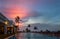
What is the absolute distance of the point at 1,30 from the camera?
59656 millimetres

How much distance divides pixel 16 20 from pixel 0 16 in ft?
186

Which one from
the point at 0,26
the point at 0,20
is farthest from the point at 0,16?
the point at 0,26

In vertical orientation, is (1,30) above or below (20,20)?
below

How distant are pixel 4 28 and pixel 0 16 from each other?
32.6 ft

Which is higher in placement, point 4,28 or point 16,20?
point 16,20

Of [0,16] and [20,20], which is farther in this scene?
[20,20]

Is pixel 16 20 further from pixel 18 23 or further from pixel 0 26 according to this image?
pixel 0 26

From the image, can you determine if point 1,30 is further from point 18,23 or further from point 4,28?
point 18,23

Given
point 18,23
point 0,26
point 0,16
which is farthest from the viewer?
point 18,23

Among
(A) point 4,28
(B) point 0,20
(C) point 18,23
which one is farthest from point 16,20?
(B) point 0,20

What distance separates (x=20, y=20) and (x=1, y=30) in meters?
50.0

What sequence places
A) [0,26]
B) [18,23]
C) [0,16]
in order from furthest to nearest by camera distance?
[18,23], [0,26], [0,16]

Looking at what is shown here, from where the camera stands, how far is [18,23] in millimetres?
107812

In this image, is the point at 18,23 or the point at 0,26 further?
the point at 18,23
